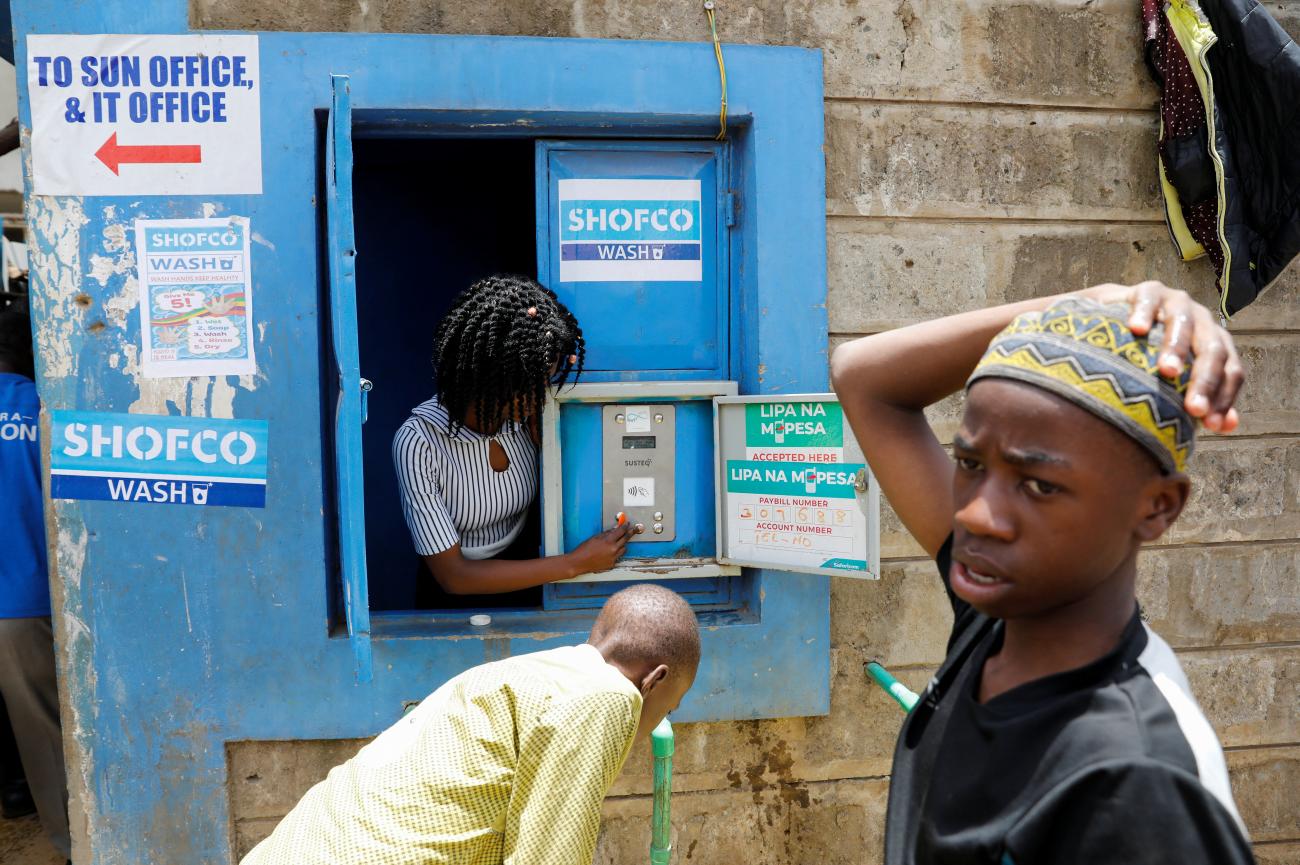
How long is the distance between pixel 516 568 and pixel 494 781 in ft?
4.70

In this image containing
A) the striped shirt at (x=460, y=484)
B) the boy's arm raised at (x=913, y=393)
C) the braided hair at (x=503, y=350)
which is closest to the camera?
the boy's arm raised at (x=913, y=393)

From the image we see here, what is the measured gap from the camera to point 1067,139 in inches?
133

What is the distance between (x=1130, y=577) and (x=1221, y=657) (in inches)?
109

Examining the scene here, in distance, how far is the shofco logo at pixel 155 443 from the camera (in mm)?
2955

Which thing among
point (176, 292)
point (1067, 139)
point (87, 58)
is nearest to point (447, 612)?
point (176, 292)

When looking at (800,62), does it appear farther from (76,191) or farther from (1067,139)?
(76,191)

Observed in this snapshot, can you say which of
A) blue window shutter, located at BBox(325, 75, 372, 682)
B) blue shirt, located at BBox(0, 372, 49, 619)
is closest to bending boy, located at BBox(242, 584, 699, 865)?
blue window shutter, located at BBox(325, 75, 372, 682)

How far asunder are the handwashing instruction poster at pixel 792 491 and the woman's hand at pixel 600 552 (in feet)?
1.09

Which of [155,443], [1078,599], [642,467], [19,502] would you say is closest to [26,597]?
[19,502]

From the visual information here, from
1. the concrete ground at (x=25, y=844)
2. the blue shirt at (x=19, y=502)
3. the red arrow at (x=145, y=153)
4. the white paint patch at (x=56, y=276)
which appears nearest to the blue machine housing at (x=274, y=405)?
the white paint patch at (x=56, y=276)

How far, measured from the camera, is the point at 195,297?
2.99 m

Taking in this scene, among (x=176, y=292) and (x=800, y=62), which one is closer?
(x=176, y=292)

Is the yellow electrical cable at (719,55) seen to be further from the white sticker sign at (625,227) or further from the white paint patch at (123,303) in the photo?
the white paint patch at (123,303)

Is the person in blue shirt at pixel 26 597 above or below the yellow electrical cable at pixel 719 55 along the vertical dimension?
below
